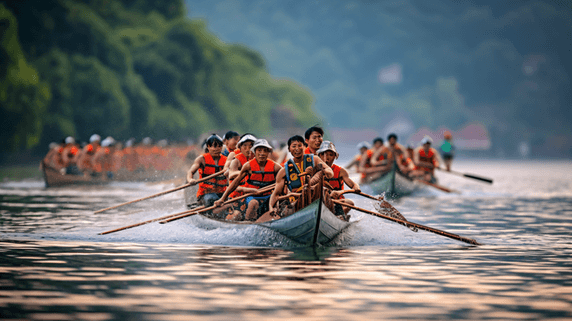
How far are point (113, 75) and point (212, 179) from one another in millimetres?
40904

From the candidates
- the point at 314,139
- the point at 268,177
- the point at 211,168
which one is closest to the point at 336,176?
the point at 314,139

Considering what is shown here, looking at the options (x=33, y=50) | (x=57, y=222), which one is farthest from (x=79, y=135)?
(x=57, y=222)

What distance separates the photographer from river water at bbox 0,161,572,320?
321 inches

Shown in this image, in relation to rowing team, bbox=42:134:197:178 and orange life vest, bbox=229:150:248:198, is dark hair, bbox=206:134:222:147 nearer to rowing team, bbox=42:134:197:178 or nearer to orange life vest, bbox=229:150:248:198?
orange life vest, bbox=229:150:248:198

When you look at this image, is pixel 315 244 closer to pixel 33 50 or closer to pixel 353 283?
pixel 353 283

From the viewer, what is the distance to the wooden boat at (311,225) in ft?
39.5

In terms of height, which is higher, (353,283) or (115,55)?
(115,55)

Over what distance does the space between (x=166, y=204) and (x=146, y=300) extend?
14.6 metres

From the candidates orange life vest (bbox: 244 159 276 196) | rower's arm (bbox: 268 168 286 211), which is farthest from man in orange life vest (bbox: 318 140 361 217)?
orange life vest (bbox: 244 159 276 196)

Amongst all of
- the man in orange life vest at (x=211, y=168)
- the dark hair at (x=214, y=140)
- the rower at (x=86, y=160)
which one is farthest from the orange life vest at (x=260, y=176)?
the rower at (x=86, y=160)

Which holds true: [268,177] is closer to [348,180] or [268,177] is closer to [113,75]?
[348,180]

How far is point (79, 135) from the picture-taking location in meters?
51.6

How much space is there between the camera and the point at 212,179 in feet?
51.3

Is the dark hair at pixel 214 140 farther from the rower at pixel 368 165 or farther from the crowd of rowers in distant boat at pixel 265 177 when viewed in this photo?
the rower at pixel 368 165
